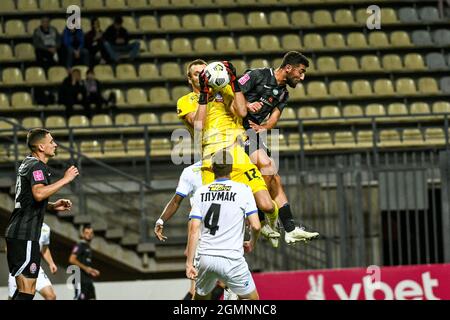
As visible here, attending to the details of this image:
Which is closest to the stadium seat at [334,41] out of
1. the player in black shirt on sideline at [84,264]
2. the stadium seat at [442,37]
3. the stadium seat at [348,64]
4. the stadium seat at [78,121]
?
the stadium seat at [348,64]

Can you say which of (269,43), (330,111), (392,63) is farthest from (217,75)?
(392,63)

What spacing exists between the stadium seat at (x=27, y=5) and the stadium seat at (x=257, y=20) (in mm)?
4384

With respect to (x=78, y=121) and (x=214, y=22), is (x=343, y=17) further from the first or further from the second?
(x=78, y=121)

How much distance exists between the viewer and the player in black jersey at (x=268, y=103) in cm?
1175

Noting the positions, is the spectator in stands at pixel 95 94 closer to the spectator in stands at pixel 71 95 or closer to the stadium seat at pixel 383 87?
the spectator in stands at pixel 71 95

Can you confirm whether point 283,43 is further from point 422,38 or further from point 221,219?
point 221,219

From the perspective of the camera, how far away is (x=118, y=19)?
21.9 meters

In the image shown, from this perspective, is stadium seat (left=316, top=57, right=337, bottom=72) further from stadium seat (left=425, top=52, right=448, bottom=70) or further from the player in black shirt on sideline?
the player in black shirt on sideline

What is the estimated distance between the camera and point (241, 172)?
451 inches

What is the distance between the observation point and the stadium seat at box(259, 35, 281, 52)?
22.8 meters

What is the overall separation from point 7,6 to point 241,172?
12944 millimetres

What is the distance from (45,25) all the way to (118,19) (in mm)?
1404

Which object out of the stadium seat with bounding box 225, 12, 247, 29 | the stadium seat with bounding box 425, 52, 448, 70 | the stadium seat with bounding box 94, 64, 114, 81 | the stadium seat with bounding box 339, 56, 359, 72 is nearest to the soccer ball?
the stadium seat with bounding box 94, 64, 114, 81

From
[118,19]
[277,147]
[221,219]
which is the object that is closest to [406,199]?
[277,147]
